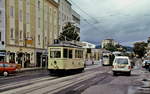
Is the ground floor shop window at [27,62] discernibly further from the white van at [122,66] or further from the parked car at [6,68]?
the white van at [122,66]

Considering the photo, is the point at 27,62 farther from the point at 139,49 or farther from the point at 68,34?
the point at 139,49

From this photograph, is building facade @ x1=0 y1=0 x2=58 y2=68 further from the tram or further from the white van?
the white van

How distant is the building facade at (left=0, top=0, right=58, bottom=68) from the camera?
169 feet

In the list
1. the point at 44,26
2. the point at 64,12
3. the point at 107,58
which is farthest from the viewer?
the point at 64,12

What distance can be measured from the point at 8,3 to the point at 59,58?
21.9 metres

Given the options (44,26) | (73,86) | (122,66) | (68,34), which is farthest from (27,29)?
(73,86)

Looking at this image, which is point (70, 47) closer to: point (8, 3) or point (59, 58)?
point (59, 58)

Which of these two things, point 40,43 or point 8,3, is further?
point 40,43

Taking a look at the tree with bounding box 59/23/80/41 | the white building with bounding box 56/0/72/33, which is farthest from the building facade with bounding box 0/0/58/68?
the white building with bounding box 56/0/72/33

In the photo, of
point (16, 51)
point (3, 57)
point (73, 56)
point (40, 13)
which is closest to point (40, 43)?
point (40, 13)

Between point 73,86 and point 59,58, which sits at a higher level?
point 59,58

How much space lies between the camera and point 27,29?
59594mm

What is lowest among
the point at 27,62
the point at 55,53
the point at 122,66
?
the point at 122,66

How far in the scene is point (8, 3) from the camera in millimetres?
51844
